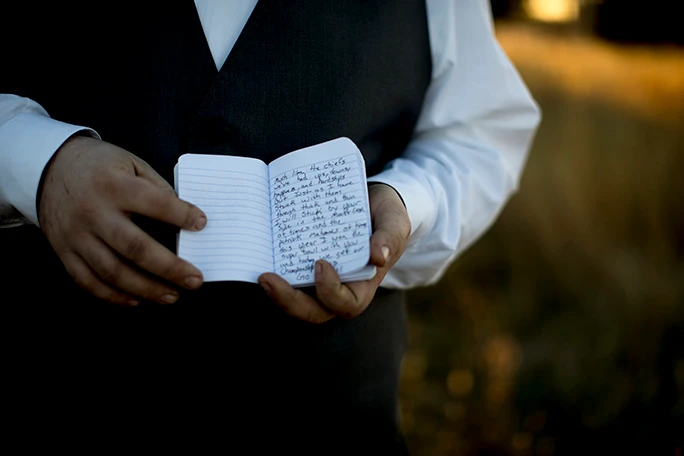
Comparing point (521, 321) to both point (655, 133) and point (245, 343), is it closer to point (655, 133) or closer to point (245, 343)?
point (655, 133)

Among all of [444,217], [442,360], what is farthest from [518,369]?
[444,217]

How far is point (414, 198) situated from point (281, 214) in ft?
0.98

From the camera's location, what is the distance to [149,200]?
0.78 m

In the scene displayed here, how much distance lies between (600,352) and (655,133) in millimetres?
1479

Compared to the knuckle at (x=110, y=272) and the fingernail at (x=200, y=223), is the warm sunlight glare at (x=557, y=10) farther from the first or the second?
the knuckle at (x=110, y=272)

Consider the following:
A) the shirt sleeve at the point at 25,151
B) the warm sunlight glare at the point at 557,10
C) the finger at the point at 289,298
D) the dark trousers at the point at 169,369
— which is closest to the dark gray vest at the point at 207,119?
the dark trousers at the point at 169,369

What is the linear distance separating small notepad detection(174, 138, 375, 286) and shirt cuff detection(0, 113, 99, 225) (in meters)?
0.22

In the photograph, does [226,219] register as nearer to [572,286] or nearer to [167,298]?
[167,298]

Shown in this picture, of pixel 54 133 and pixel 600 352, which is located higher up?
pixel 54 133

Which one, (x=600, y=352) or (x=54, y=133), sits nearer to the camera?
(x=54, y=133)

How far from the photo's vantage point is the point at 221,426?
3.49ft

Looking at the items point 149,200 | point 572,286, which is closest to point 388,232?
point 149,200

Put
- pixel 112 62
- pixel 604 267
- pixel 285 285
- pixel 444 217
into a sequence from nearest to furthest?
pixel 285 285 → pixel 112 62 → pixel 444 217 → pixel 604 267

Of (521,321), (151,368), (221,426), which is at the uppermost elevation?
(151,368)
